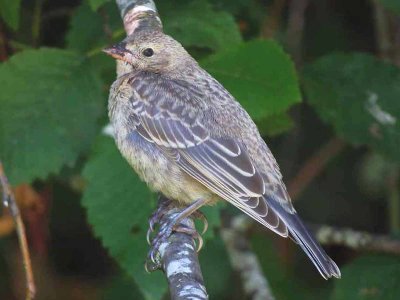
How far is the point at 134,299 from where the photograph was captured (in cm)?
696

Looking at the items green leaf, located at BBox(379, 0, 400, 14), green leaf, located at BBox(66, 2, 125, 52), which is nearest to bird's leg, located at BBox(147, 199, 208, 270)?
green leaf, located at BBox(66, 2, 125, 52)

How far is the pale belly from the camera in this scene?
5.09 meters

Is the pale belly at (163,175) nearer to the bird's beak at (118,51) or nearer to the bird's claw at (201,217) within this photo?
the bird's claw at (201,217)

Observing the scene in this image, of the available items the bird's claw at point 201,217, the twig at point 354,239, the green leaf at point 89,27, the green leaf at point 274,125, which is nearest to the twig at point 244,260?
the twig at point 354,239

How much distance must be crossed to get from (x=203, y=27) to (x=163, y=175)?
98 centimetres

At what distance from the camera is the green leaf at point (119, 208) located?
5.06m

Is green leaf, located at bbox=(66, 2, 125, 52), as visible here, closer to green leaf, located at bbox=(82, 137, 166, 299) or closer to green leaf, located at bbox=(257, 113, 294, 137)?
green leaf, located at bbox=(82, 137, 166, 299)

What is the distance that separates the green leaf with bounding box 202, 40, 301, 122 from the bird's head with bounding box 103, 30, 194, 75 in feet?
0.98

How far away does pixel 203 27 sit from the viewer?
5566mm

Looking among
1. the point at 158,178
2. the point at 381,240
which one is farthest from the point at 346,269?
the point at 158,178

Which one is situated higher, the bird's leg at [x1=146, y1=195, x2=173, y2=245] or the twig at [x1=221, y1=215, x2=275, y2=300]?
the bird's leg at [x1=146, y1=195, x2=173, y2=245]

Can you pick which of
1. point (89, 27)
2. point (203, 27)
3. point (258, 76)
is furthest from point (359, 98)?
point (89, 27)

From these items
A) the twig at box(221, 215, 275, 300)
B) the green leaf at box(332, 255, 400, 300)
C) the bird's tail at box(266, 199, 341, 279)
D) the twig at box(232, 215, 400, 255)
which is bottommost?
the twig at box(221, 215, 275, 300)

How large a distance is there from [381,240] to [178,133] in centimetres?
174
